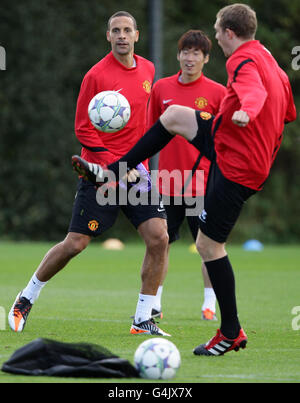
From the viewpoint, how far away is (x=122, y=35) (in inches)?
293

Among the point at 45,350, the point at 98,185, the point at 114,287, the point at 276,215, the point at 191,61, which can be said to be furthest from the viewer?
the point at 276,215

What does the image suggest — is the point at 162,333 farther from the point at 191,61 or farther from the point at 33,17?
the point at 33,17

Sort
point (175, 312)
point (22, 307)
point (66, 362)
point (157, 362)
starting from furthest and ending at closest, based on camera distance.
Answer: point (175, 312) < point (22, 307) < point (66, 362) < point (157, 362)

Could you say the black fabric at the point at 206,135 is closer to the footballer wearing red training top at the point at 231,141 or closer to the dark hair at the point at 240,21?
the footballer wearing red training top at the point at 231,141

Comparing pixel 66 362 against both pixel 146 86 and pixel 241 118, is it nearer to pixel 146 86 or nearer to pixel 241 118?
pixel 241 118

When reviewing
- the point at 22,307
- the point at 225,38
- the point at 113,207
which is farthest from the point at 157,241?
the point at 225,38

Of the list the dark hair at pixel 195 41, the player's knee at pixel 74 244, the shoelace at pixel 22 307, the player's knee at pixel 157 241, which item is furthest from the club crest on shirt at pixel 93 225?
the dark hair at pixel 195 41

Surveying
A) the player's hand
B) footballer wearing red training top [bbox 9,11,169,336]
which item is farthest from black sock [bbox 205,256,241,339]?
footballer wearing red training top [bbox 9,11,169,336]

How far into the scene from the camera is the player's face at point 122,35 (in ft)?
24.4

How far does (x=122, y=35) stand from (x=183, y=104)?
159cm

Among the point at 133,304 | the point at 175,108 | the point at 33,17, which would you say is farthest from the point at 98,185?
the point at 33,17

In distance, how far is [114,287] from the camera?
1180cm
